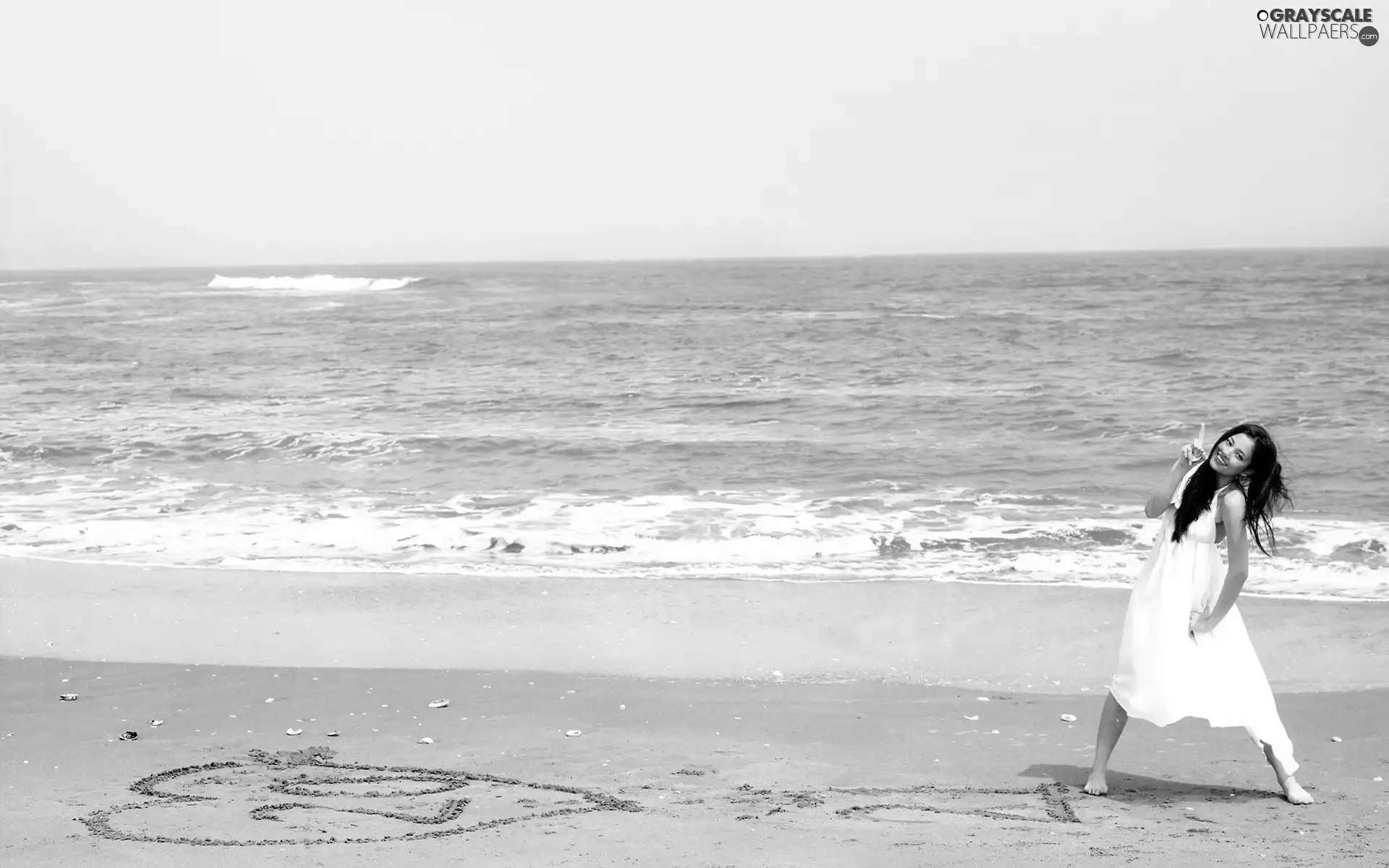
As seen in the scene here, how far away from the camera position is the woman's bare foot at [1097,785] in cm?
471

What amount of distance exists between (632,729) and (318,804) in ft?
5.36

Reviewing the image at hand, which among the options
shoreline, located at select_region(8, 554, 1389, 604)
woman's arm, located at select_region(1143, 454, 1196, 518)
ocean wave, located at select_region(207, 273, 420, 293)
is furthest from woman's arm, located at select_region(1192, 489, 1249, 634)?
ocean wave, located at select_region(207, 273, 420, 293)

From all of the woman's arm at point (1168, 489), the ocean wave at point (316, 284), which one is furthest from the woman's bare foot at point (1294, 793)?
the ocean wave at point (316, 284)

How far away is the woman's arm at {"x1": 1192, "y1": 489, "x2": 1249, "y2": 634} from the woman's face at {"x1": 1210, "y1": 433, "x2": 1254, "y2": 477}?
9 cm

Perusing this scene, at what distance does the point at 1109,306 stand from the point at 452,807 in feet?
130

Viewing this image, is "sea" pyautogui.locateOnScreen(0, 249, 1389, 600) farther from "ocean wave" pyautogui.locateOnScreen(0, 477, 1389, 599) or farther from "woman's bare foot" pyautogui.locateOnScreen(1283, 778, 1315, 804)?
"woman's bare foot" pyautogui.locateOnScreen(1283, 778, 1315, 804)

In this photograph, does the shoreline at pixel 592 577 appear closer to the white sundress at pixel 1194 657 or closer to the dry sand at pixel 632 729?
the dry sand at pixel 632 729

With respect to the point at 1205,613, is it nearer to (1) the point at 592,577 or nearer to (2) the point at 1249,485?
(2) the point at 1249,485

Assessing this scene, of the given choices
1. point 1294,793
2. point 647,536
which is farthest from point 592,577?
point 1294,793

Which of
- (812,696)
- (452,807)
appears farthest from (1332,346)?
(452,807)

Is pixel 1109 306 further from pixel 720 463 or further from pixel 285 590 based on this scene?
pixel 285 590

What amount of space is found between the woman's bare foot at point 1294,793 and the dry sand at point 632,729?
0.08 meters

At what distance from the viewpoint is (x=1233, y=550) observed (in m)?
4.41

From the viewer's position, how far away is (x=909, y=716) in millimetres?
5848
